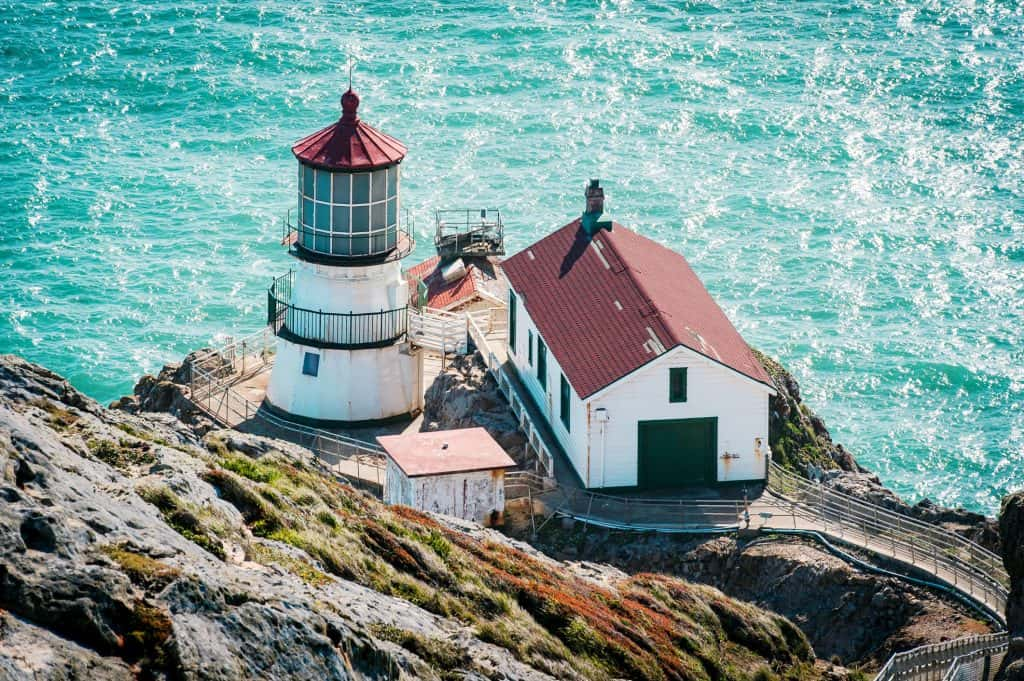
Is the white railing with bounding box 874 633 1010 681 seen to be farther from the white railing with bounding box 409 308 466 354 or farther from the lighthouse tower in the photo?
the white railing with bounding box 409 308 466 354

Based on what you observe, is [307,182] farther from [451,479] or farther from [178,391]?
[451,479]

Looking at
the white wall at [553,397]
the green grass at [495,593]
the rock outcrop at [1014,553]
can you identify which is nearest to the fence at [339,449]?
the white wall at [553,397]

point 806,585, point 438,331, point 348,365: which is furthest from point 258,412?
point 806,585

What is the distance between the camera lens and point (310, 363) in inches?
1576

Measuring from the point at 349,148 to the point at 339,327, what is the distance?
4504 mm

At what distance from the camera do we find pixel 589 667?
20.2 meters

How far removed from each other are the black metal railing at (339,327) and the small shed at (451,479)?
5.72 metres

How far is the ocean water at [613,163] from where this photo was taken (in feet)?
207

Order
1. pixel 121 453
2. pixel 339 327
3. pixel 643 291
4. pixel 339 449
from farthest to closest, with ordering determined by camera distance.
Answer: pixel 339 327 < pixel 339 449 < pixel 643 291 < pixel 121 453

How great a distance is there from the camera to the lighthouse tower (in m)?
37.9

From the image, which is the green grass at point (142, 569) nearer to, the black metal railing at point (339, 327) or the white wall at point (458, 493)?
the white wall at point (458, 493)

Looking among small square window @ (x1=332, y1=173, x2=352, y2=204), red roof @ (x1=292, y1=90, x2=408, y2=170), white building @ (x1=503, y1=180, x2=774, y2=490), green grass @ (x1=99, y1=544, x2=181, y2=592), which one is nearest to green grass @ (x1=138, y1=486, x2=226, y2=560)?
green grass @ (x1=99, y1=544, x2=181, y2=592)

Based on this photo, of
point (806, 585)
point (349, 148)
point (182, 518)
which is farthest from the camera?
point (349, 148)

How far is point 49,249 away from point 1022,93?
5059 cm
